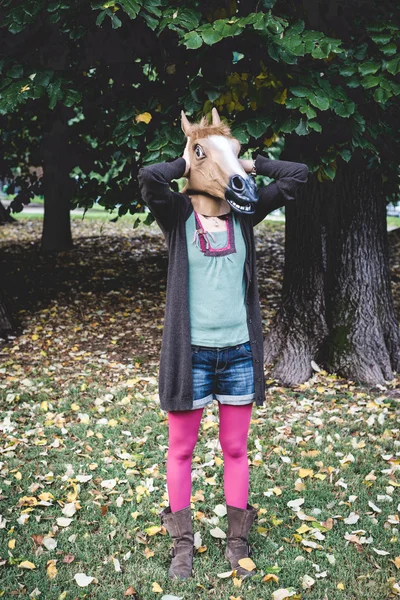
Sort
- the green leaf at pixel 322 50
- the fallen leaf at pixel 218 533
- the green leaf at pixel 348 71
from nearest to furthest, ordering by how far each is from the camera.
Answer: the fallen leaf at pixel 218 533 < the green leaf at pixel 322 50 < the green leaf at pixel 348 71

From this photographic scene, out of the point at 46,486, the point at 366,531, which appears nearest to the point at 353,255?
the point at 366,531

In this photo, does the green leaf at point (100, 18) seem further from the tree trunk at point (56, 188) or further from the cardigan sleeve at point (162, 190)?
the tree trunk at point (56, 188)

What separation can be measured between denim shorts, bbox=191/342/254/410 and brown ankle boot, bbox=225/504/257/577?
64cm

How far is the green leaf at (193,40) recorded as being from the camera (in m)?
4.09

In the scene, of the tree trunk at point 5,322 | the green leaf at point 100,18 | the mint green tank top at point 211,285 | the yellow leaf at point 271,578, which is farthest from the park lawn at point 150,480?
the green leaf at point 100,18

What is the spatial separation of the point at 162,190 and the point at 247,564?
2.00m

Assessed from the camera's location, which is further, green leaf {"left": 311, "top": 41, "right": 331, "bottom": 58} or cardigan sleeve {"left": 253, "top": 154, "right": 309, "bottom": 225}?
green leaf {"left": 311, "top": 41, "right": 331, "bottom": 58}

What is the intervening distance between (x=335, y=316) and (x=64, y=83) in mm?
3314

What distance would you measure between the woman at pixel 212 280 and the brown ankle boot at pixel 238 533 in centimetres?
40

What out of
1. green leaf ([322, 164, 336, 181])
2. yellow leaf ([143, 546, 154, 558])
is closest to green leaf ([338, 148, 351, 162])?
green leaf ([322, 164, 336, 181])

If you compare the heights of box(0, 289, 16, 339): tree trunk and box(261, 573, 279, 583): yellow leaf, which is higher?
box(0, 289, 16, 339): tree trunk

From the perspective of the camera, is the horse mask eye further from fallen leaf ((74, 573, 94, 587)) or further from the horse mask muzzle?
fallen leaf ((74, 573, 94, 587))

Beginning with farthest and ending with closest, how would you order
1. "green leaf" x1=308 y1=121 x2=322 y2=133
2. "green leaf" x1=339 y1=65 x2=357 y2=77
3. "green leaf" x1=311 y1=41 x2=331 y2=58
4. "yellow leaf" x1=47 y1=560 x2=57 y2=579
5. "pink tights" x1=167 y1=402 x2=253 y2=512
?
"green leaf" x1=339 y1=65 x2=357 y2=77
"green leaf" x1=308 y1=121 x2=322 y2=133
"green leaf" x1=311 y1=41 x2=331 y2=58
"yellow leaf" x1=47 y1=560 x2=57 y2=579
"pink tights" x1=167 y1=402 x2=253 y2=512

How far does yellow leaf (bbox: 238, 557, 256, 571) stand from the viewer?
3.41 meters
